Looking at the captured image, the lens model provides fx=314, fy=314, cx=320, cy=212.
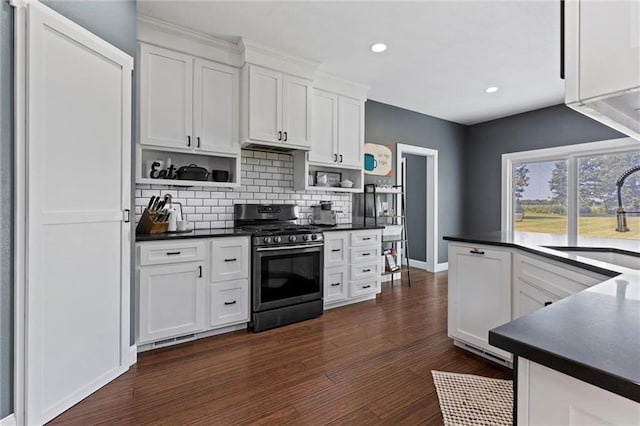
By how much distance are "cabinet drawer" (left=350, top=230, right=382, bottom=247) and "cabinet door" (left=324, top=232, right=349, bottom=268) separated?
0.11 meters

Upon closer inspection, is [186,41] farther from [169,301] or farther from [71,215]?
[169,301]

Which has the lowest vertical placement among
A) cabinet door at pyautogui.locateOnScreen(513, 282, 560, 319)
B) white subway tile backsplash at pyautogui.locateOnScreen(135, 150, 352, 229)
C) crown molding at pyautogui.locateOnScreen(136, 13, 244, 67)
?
cabinet door at pyautogui.locateOnScreen(513, 282, 560, 319)

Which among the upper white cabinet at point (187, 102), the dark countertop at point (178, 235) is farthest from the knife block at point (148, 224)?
the upper white cabinet at point (187, 102)

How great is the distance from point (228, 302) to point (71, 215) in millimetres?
1406

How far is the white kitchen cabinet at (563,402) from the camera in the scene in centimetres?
56

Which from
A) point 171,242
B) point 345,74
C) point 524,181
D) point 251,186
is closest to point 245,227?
point 251,186

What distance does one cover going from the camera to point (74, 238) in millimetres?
1841

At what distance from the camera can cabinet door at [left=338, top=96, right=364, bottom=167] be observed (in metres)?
3.92

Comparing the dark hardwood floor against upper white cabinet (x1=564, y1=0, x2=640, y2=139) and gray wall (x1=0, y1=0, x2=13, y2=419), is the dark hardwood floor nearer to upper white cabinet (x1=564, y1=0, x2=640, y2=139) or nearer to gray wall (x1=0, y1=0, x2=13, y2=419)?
gray wall (x1=0, y1=0, x2=13, y2=419)

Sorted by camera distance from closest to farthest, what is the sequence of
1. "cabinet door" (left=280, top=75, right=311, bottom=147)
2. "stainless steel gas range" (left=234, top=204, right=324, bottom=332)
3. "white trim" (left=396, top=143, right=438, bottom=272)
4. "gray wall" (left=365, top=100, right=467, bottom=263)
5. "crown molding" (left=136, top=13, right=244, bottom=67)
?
"crown molding" (left=136, top=13, right=244, bottom=67), "stainless steel gas range" (left=234, top=204, right=324, bottom=332), "cabinet door" (left=280, top=75, right=311, bottom=147), "gray wall" (left=365, top=100, right=467, bottom=263), "white trim" (left=396, top=143, right=438, bottom=272)

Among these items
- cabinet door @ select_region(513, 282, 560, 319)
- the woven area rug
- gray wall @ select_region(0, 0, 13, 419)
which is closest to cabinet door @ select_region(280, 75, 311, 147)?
gray wall @ select_region(0, 0, 13, 419)

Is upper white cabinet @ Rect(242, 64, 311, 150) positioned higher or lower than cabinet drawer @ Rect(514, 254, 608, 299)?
higher

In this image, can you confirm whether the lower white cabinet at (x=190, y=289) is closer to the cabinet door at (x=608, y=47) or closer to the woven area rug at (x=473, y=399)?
the woven area rug at (x=473, y=399)

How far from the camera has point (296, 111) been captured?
3404 mm
